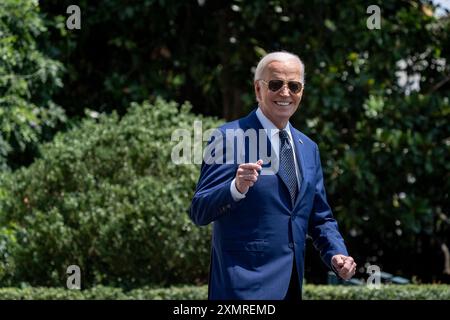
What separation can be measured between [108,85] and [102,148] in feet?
9.21

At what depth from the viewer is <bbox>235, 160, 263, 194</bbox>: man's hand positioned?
3885 mm

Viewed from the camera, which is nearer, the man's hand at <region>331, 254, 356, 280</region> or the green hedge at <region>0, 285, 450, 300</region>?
the man's hand at <region>331, 254, 356, 280</region>

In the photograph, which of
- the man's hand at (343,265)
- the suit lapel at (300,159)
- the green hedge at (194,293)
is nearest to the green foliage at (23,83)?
the green hedge at (194,293)

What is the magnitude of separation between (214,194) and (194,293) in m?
4.35

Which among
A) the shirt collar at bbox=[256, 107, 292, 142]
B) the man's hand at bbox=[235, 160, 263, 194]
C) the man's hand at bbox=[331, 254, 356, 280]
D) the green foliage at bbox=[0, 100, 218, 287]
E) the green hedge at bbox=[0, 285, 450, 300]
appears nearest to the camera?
the man's hand at bbox=[235, 160, 263, 194]

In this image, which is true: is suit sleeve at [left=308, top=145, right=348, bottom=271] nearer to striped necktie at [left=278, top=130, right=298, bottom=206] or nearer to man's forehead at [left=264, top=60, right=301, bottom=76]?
striped necktie at [left=278, top=130, right=298, bottom=206]

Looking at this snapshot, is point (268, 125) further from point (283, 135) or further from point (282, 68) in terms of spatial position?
point (282, 68)

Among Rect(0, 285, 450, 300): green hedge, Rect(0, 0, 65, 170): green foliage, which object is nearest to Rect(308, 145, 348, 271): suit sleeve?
Rect(0, 285, 450, 300): green hedge

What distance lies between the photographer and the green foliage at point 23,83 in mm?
9883

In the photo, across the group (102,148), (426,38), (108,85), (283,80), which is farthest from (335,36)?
(283,80)

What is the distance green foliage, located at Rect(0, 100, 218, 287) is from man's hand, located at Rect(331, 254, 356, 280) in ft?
15.1

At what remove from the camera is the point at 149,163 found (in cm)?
932

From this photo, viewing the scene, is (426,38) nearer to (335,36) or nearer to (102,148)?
(335,36)

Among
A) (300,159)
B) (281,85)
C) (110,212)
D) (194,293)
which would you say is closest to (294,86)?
(281,85)
